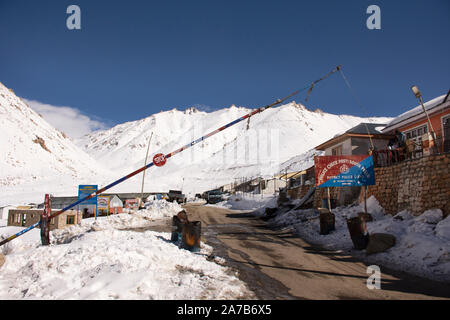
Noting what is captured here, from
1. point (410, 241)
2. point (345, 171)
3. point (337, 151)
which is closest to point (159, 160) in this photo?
point (410, 241)

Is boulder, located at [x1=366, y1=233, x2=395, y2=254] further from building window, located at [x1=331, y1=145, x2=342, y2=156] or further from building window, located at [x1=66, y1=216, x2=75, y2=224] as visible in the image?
building window, located at [x1=66, y1=216, x2=75, y2=224]

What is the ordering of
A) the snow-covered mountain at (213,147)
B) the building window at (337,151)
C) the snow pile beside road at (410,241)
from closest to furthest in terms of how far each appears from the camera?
the snow pile beside road at (410,241) → the building window at (337,151) → the snow-covered mountain at (213,147)

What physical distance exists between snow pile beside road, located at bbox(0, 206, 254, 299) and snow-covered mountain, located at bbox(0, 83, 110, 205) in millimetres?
43298

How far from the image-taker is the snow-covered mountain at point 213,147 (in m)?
94.6

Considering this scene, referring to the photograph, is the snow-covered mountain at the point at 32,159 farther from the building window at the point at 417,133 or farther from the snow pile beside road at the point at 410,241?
the building window at the point at 417,133

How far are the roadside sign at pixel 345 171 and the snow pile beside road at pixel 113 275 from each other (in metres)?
8.82

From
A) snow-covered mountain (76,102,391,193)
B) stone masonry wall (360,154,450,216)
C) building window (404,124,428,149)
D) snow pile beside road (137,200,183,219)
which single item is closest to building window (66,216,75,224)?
snow pile beside road (137,200,183,219)

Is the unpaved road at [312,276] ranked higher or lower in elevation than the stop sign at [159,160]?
lower

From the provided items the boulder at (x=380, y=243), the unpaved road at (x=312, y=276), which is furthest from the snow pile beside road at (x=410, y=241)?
the unpaved road at (x=312, y=276)

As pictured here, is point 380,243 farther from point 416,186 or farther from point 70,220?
point 70,220

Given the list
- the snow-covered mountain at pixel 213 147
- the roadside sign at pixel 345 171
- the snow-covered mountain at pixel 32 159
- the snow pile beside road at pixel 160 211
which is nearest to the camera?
the roadside sign at pixel 345 171

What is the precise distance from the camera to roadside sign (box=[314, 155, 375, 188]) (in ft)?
44.7
